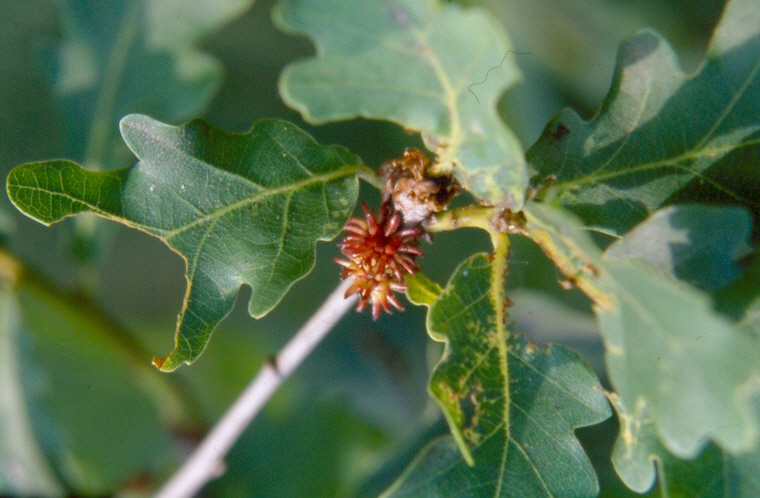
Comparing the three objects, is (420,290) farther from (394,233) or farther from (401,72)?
(401,72)

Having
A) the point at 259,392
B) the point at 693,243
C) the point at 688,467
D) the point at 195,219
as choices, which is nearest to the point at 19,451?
the point at 259,392

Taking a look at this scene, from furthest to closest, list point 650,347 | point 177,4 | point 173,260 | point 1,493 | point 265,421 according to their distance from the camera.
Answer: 1. point 173,260
2. point 265,421
3. point 1,493
4. point 177,4
5. point 650,347

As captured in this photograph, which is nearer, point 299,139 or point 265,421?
point 299,139

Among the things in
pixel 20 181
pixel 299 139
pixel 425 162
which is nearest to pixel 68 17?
pixel 20 181

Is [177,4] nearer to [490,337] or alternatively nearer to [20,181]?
[20,181]

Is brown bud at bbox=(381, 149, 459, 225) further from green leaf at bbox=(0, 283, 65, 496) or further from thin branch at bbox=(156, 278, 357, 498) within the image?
green leaf at bbox=(0, 283, 65, 496)

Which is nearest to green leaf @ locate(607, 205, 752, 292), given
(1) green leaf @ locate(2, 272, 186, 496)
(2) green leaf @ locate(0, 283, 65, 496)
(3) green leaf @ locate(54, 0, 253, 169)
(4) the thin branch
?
(4) the thin branch
